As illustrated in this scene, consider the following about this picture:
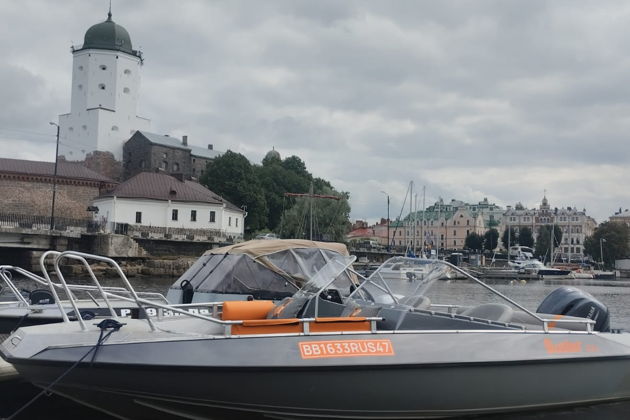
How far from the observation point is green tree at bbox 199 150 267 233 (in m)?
69.5

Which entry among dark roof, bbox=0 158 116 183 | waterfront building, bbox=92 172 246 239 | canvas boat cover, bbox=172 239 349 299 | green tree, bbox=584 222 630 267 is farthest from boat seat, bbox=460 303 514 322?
green tree, bbox=584 222 630 267

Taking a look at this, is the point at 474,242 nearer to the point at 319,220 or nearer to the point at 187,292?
the point at 319,220

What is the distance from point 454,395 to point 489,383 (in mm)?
367

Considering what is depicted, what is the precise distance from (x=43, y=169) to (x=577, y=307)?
6119 cm

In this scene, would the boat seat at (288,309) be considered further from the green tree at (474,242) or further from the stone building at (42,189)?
the green tree at (474,242)

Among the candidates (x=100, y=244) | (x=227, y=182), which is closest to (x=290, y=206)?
(x=227, y=182)

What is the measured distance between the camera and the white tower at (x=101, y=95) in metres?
78.6

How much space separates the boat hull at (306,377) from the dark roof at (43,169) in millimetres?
59374

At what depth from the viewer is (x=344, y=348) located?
595 centimetres

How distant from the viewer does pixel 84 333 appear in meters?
6.10

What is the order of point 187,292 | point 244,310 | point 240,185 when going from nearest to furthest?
point 244,310, point 187,292, point 240,185

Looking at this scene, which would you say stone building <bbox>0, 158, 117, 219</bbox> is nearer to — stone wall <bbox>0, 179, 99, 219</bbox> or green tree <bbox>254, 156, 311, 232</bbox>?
stone wall <bbox>0, 179, 99, 219</bbox>

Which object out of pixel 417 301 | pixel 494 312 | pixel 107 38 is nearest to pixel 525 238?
pixel 107 38

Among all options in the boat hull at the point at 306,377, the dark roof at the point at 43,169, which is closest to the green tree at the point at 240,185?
the dark roof at the point at 43,169
